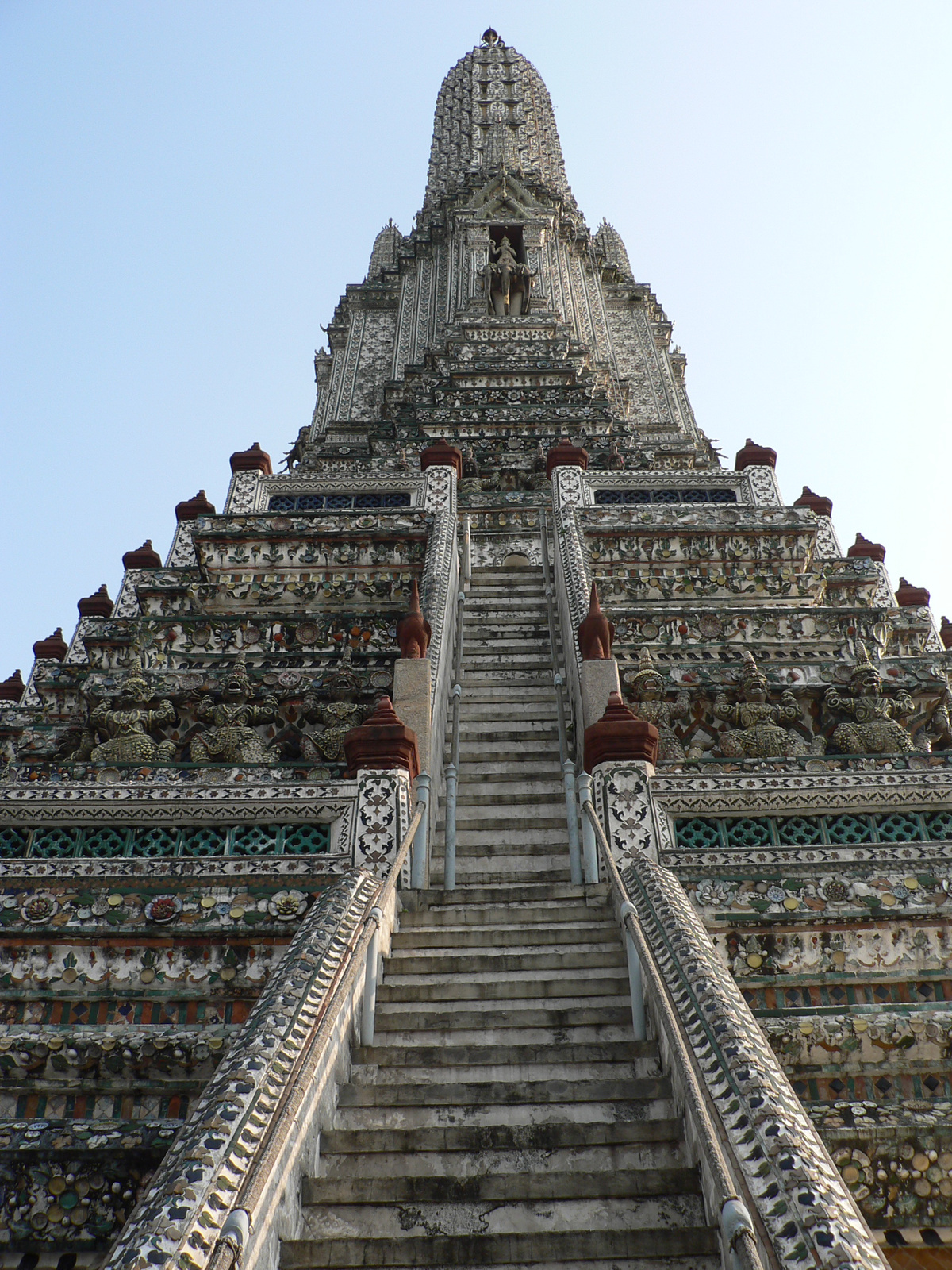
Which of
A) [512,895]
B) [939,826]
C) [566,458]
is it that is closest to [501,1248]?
[512,895]

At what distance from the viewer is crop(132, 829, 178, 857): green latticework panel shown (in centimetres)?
782

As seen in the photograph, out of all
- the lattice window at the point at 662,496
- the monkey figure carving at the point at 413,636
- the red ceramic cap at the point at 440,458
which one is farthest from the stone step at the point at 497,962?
the red ceramic cap at the point at 440,458

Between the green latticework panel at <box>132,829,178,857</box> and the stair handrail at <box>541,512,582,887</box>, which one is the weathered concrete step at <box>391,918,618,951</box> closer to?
the stair handrail at <box>541,512,582,887</box>

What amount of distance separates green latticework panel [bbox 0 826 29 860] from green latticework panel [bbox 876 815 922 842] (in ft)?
20.9

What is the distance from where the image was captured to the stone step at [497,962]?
661 centimetres

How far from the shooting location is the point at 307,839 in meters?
7.86

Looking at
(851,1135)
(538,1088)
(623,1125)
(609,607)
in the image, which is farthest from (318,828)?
(609,607)

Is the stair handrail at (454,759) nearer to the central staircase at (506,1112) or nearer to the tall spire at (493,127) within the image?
the central staircase at (506,1112)

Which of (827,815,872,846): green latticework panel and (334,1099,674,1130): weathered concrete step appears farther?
(827,815,872,846): green latticework panel

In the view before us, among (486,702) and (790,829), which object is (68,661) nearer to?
(486,702)

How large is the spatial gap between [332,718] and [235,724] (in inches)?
38.6

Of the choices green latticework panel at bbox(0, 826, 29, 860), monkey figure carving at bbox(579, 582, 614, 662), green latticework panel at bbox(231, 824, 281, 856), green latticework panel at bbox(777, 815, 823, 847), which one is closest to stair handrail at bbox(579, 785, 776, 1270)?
green latticework panel at bbox(777, 815, 823, 847)

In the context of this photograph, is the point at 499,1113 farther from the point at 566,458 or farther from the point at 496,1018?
the point at 566,458

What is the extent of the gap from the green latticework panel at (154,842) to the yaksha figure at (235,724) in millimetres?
1868
